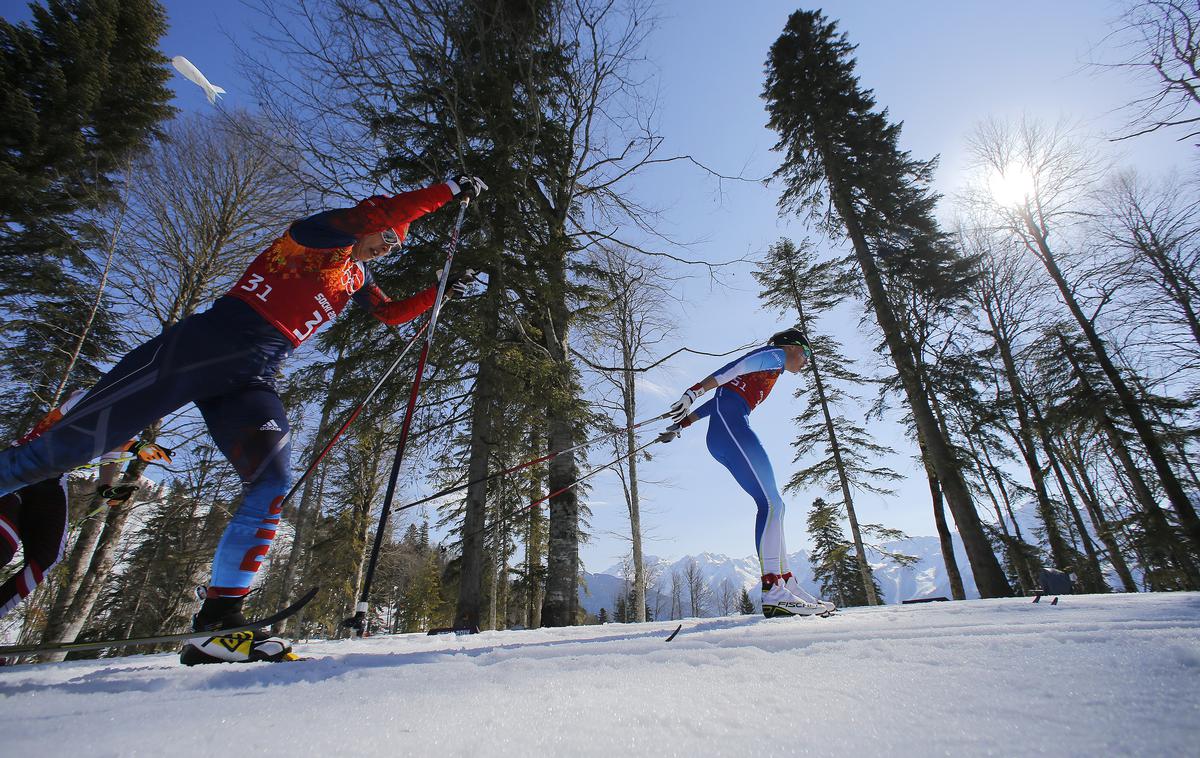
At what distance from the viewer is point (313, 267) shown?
220cm

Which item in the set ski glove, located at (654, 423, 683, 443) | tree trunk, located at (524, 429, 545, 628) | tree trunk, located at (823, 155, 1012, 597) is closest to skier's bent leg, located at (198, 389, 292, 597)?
ski glove, located at (654, 423, 683, 443)

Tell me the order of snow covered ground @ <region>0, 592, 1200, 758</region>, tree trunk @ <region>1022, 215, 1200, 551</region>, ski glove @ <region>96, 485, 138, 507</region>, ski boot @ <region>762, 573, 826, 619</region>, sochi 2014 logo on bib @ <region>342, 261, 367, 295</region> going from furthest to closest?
1. tree trunk @ <region>1022, 215, 1200, 551</region>
2. ski boot @ <region>762, 573, 826, 619</region>
3. sochi 2014 logo on bib @ <region>342, 261, 367, 295</region>
4. ski glove @ <region>96, 485, 138, 507</region>
5. snow covered ground @ <region>0, 592, 1200, 758</region>

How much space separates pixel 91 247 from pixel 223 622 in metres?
10.6

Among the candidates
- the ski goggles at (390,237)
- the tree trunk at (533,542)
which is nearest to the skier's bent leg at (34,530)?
the ski goggles at (390,237)

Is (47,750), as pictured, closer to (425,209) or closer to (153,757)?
(153,757)

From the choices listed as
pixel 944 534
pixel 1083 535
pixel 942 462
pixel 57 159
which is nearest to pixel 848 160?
pixel 942 462

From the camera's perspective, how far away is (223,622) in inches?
71.2

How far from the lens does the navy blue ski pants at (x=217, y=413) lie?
1.67 meters

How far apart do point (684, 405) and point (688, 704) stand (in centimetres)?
311

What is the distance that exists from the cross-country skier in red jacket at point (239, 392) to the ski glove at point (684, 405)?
2.48 metres

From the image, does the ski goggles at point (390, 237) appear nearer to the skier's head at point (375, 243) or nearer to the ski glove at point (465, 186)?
the skier's head at point (375, 243)

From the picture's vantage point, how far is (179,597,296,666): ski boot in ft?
5.66

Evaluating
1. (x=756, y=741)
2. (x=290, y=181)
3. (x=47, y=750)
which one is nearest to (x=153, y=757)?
(x=47, y=750)

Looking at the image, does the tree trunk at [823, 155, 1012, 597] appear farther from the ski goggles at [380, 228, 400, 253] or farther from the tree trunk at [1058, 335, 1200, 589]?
the ski goggles at [380, 228, 400, 253]
